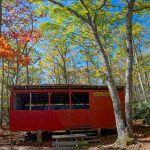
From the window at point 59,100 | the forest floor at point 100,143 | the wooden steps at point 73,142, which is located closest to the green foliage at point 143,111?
the forest floor at point 100,143

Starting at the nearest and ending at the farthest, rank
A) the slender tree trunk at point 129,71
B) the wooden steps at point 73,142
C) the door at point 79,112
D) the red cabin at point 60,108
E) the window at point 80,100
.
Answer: the wooden steps at point 73,142
the slender tree trunk at point 129,71
the red cabin at point 60,108
the door at point 79,112
the window at point 80,100

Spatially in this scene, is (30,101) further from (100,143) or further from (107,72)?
(107,72)

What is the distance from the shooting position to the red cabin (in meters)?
15.9

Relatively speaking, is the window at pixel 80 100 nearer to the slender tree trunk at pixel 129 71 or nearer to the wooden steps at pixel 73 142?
the wooden steps at pixel 73 142

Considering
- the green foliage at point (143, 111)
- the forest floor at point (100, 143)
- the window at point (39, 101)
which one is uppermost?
the window at point (39, 101)

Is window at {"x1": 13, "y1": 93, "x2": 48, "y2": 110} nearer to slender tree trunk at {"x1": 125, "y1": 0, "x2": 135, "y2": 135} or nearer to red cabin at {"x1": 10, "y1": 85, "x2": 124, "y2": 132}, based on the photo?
red cabin at {"x1": 10, "y1": 85, "x2": 124, "y2": 132}

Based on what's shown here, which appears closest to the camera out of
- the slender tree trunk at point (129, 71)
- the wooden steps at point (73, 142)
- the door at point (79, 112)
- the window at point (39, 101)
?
the wooden steps at point (73, 142)

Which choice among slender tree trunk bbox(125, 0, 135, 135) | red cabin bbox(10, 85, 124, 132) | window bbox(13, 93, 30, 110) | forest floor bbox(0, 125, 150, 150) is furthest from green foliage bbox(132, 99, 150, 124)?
window bbox(13, 93, 30, 110)

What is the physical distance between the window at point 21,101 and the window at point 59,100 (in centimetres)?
161

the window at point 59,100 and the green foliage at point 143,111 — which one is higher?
the window at point 59,100

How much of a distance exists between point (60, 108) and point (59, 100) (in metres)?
0.98

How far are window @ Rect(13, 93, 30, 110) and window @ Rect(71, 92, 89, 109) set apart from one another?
9.41ft

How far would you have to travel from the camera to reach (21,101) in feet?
55.3

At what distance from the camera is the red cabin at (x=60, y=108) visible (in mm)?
15867
